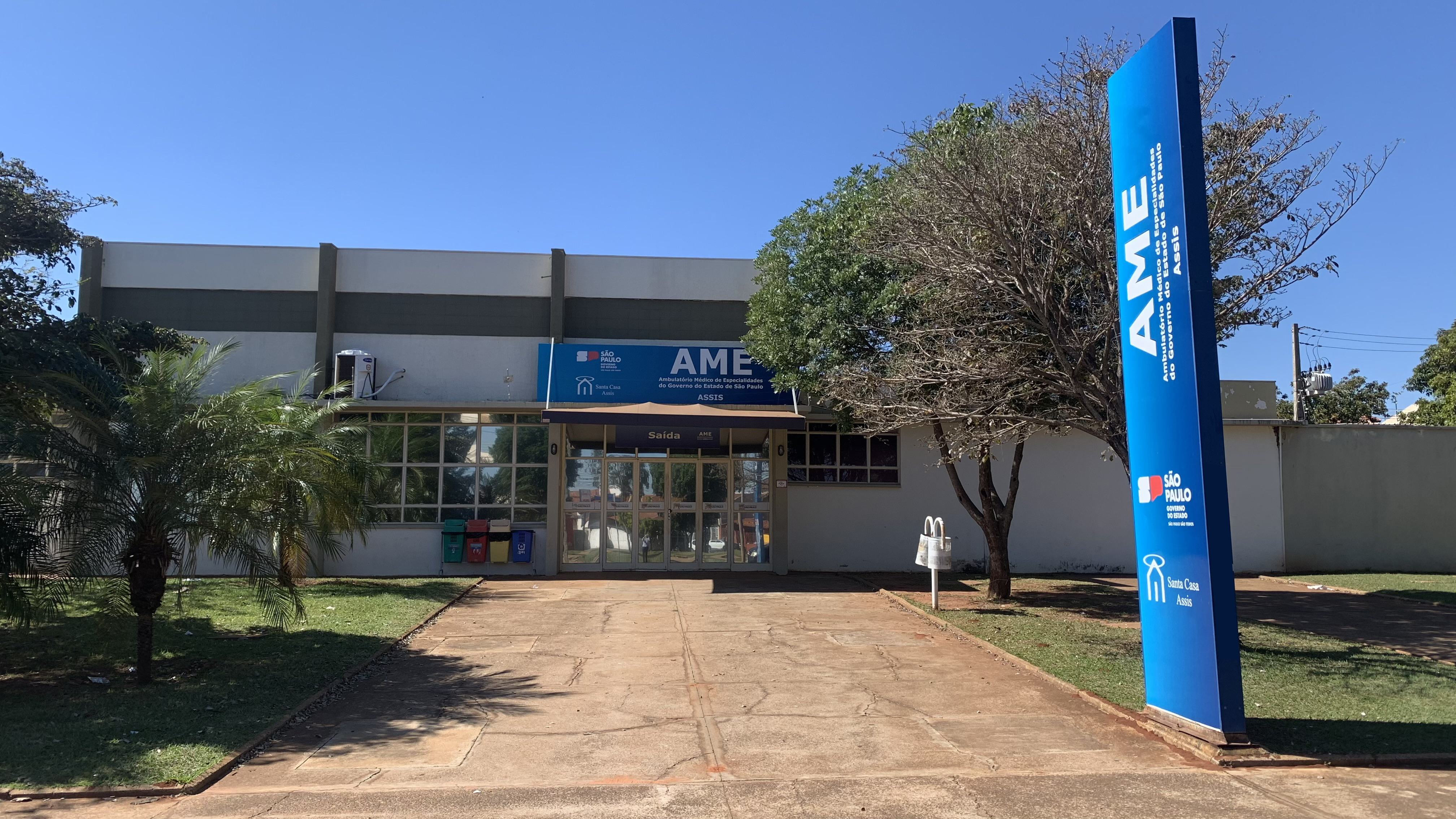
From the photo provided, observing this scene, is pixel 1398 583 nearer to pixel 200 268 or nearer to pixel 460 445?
pixel 460 445

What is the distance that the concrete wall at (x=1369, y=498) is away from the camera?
2069cm

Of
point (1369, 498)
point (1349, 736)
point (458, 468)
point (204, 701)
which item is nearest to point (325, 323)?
point (458, 468)

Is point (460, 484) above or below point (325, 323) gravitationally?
below

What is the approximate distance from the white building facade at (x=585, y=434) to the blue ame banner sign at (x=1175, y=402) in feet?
37.7

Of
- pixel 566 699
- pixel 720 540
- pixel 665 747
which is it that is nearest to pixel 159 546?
pixel 566 699

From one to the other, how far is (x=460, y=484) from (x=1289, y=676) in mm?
15085

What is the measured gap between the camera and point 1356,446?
21.0 m

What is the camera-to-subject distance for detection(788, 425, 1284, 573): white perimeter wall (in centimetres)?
1975

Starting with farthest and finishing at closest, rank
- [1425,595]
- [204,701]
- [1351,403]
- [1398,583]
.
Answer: [1351,403]
[1398,583]
[1425,595]
[204,701]

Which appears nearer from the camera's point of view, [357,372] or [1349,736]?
[1349,736]

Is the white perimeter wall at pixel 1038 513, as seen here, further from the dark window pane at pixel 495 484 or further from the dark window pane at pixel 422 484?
the dark window pane at pixel 422 484

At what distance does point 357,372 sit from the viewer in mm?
18938

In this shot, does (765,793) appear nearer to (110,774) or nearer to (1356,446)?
(110,774)

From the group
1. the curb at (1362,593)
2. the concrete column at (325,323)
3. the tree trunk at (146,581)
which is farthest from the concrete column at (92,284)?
the curb at (1362,593)
